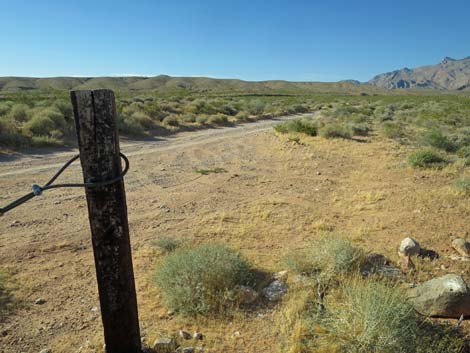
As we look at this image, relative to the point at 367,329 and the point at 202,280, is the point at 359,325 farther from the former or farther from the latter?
the point at 202,280

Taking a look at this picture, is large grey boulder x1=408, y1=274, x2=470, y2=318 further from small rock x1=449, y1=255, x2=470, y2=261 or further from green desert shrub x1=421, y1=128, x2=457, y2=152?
green desert shrub x1=421, y1=128, x2=457, y2=152

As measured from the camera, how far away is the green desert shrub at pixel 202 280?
3.23m

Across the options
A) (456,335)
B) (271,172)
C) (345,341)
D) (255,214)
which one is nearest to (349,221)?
(255,214)

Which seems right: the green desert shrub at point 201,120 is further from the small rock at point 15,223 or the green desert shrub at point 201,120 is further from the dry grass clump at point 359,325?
the dry grass clump at point 359,325

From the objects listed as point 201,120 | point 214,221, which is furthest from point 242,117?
point 214,221

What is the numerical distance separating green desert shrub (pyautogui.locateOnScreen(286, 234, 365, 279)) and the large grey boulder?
0.75 m

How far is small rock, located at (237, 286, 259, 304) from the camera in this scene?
11.1ft

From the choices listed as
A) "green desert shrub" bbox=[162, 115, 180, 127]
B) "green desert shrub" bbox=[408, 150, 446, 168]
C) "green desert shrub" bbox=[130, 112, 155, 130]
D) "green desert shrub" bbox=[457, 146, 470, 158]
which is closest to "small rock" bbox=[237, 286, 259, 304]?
"green desert shrub" bbox=[408, 150, 446, 168]

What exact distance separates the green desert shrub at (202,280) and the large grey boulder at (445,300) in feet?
5.61

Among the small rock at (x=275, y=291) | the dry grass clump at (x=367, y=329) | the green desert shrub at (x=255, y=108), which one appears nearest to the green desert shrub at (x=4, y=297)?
the small rock at (x=275, y=291)

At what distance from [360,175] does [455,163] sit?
2834 millimetres

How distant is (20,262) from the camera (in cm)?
425

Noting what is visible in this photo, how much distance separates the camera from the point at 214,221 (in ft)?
18.8

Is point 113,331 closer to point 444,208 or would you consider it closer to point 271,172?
point 444,208
